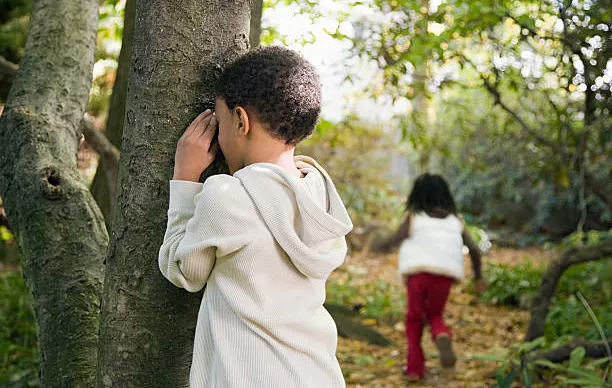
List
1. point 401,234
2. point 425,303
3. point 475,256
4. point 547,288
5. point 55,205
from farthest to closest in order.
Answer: point 475,256, point 401,234, point 425,303, point 547,288, point 55,205

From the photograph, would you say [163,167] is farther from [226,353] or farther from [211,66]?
[226,353]

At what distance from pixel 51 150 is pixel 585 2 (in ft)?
10.9

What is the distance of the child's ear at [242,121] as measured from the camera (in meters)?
1.83

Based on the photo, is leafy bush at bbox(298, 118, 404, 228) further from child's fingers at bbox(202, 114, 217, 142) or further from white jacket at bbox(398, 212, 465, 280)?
child's fingers at bbox(202, 114, 217, 142)

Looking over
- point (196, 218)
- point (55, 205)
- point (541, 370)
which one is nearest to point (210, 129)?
point (196, 218)

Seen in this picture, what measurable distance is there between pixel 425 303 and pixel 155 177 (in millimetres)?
3857

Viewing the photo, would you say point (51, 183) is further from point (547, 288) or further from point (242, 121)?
point (547, 288)

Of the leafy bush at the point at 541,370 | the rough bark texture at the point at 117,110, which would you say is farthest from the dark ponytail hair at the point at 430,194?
the rough bark texture at the point at 117,110

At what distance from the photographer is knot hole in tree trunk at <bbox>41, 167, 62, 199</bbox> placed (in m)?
2.40

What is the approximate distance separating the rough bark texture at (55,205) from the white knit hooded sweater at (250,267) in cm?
66

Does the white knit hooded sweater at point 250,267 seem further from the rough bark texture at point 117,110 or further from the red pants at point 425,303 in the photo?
the red pants at point 425,303

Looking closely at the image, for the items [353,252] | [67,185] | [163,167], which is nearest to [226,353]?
[163,167]

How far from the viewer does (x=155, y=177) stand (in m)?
1.93

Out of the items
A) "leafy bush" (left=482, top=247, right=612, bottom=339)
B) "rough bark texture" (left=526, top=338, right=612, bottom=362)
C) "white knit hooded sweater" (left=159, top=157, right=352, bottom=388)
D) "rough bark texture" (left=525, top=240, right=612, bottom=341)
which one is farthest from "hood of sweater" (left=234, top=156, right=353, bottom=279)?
"leafy bush" (left=482, top=247, right=612, bottom=339)
